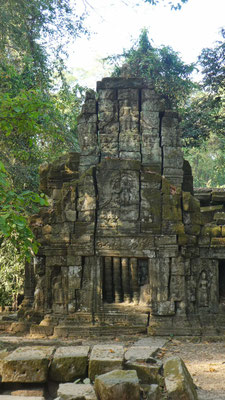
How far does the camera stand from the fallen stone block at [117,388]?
4500mm

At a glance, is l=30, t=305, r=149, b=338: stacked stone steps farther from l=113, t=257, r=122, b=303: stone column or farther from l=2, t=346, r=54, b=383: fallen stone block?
l=2, t=346, r=54, b=383: fallen stone block

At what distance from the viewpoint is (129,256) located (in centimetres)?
991

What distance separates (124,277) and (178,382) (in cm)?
522

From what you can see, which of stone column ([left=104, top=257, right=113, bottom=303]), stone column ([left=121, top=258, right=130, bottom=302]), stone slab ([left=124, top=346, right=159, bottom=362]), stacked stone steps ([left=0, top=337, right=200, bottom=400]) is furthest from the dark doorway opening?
stacked stone steps ([left=0, top=337, right=200, bottom=400])

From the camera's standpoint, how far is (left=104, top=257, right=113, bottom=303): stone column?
32.9 feet

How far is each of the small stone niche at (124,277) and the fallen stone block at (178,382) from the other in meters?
4.83

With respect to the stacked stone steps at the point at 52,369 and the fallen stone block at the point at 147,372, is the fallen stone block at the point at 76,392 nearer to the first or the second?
the stacked stone steps at the point at 52,369

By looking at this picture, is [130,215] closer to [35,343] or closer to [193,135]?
[35,343]

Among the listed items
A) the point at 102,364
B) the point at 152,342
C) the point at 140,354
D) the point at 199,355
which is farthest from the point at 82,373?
the point at 152,342

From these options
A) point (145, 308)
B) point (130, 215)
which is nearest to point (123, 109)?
point (130, 215)

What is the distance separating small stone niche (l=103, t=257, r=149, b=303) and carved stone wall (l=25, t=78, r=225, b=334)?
0.07ft

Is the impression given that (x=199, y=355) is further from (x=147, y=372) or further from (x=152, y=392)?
(x=152, y=392)

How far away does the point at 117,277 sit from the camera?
10.0 m

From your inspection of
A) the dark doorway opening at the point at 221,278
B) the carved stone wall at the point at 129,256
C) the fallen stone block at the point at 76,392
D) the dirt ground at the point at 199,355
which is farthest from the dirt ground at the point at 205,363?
the dark doorway opening at the point at 221,278
